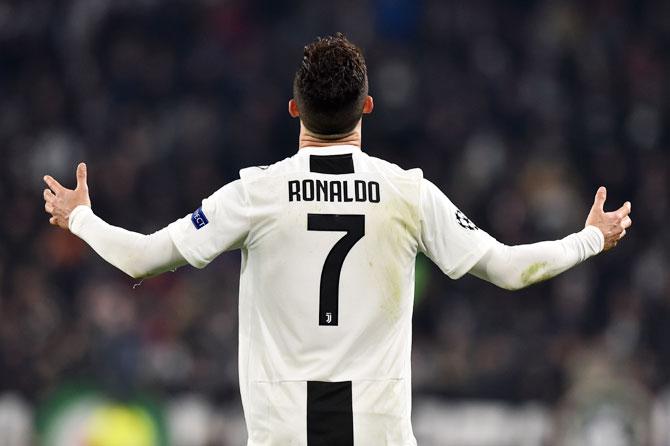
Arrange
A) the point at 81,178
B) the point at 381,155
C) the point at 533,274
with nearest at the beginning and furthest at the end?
the point at 533,274, the point at 81,178, the point at 381,155

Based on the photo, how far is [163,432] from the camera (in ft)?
31.9

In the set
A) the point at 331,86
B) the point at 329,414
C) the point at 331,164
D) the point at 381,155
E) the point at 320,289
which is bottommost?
the point at 329,414

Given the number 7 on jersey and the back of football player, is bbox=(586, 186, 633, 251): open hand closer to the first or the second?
the back of football player

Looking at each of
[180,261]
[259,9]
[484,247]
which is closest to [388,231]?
[484,247]

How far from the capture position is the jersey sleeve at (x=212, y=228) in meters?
3.87

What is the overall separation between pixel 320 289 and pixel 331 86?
0.53m

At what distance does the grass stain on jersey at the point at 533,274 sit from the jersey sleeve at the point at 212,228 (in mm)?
751

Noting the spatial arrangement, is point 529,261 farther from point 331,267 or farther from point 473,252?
point 331,267

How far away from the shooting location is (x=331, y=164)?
3928mm

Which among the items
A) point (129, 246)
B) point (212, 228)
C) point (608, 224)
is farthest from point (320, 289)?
point (608, 224)

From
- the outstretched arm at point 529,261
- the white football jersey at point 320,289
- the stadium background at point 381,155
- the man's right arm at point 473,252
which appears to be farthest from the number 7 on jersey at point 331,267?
the stadium background at point 381,155

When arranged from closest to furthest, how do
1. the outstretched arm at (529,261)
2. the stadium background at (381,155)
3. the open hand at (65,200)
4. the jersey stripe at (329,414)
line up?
1. the jersey stripe at (329,414)
2. the outstretched arm at (529,261)
3. the open hand at (65,200)
4. the stadium background at (381,155)

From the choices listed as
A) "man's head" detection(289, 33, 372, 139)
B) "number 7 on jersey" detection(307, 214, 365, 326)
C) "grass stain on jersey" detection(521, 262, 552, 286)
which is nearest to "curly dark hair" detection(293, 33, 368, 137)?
"man's head" detection(289, 33, 372, 139)

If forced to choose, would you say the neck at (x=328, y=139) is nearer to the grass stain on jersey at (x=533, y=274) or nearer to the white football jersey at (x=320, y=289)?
the white football jersey at (x=320, y=289)
